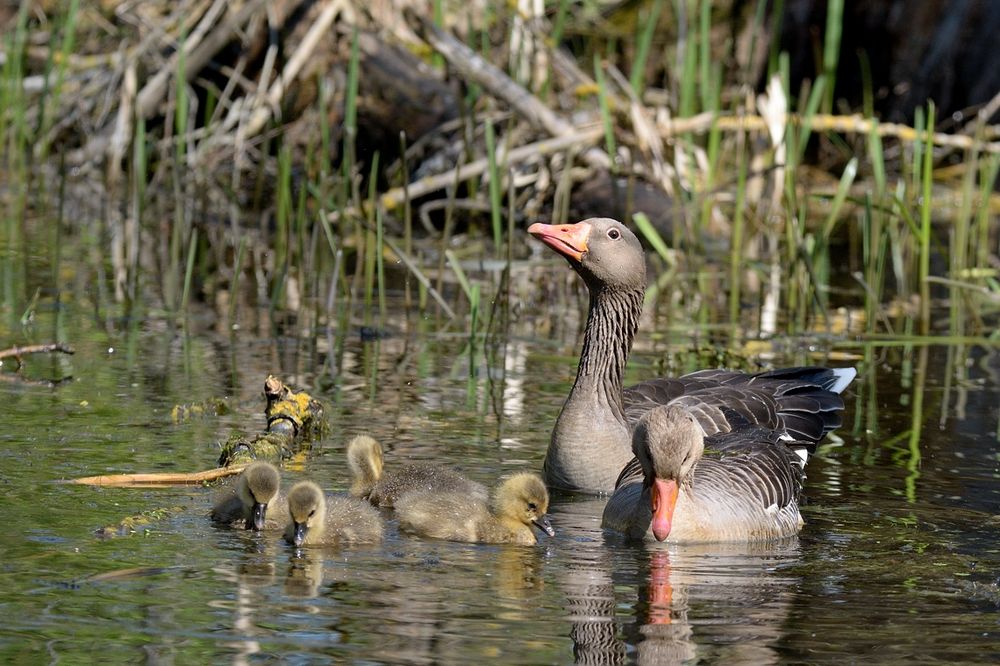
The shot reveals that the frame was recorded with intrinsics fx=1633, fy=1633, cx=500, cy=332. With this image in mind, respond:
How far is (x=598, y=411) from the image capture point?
297 inches

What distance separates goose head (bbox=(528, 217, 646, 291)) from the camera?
7.69m

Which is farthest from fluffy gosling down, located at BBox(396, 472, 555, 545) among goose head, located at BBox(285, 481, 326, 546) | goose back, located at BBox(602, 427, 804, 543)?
goose head, located at BBox(285, 481, 326, 546)

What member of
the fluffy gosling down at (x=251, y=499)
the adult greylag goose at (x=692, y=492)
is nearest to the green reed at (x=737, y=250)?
the adult greylag goose at (x=692, y=492)

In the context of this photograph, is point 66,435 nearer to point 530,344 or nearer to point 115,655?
point 115,655

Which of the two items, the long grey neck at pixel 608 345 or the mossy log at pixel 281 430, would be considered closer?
the mossy log at pixel 281 430

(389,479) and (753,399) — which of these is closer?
(389,479)

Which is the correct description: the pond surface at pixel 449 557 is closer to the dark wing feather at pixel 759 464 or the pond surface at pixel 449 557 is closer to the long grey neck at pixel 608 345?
the dark wing feather at pixel 759 464

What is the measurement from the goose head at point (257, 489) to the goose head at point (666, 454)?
139cm

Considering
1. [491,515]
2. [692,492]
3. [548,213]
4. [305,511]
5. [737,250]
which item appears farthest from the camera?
[548,213]

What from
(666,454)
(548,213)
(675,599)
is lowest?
(675,599)

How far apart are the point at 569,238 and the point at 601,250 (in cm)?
19

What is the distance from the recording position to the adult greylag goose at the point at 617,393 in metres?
7.36

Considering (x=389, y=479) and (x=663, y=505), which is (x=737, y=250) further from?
(x=663, y=505)

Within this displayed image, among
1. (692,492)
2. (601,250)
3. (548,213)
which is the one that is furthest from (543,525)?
(548,213)
